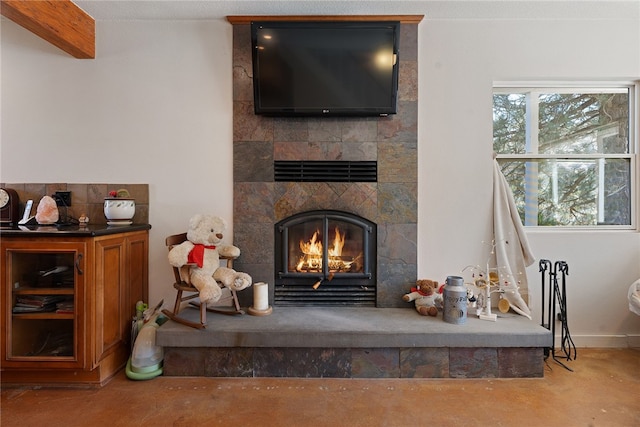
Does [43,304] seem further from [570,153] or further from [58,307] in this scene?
[570,153]

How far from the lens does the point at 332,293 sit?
91.5 inches

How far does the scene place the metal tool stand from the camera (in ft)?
6.94

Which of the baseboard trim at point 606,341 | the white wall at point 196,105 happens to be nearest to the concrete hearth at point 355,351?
the white wall at point 196,105

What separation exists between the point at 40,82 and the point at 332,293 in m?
2.62

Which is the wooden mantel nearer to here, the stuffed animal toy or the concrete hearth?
the stuffed animal toy

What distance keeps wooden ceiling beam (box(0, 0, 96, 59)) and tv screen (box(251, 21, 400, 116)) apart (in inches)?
46.9

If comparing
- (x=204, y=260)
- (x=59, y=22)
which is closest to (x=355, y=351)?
(x=204, y=260)

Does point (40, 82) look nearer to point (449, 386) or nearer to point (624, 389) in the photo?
point (449, 386)

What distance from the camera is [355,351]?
74.4 inches

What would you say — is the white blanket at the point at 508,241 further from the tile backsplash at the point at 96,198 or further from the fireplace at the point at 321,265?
the tile backsplash at the point at 96,198

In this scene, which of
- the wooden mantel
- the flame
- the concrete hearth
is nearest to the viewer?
the concrete hearth

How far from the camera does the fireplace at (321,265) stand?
2311mm

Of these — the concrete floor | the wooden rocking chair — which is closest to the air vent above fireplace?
the wooden rocking chair

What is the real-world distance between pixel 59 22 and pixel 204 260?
1.75m
